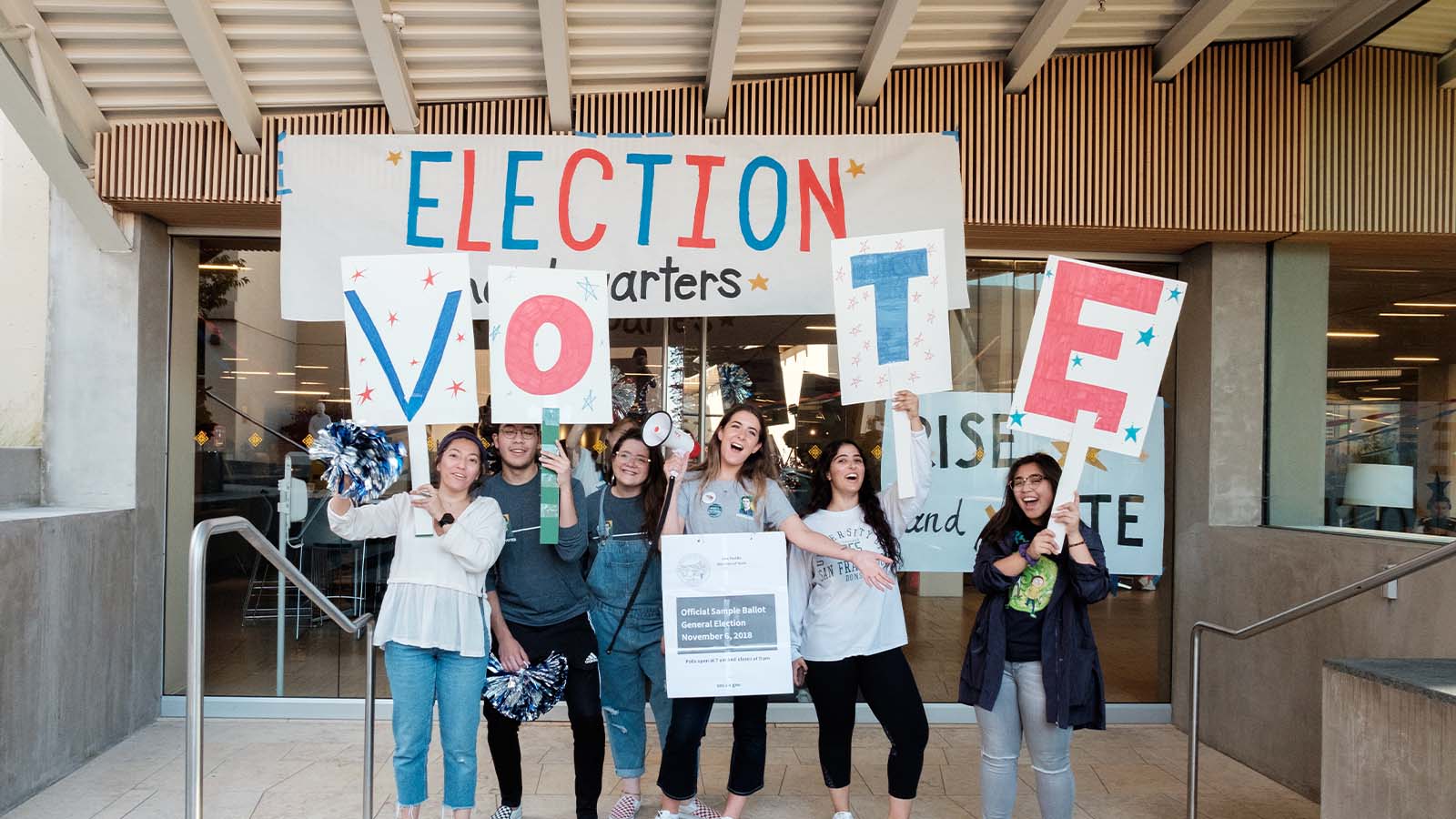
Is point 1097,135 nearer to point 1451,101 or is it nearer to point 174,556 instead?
point 1451,101

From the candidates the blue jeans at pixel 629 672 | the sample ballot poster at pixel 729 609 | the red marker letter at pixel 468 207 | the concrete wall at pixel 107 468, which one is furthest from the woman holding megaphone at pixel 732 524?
the concrete wall at pixel 107 468

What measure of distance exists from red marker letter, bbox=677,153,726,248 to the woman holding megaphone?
1.28 m

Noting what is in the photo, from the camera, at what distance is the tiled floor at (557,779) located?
4.64m

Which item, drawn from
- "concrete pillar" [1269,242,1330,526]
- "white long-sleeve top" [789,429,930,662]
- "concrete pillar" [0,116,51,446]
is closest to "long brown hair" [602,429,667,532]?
"white long-sleeve top" [789,429,930,662]

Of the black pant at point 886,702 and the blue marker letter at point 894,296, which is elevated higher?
the blue marker letter at point 894,296

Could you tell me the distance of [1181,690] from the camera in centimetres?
613

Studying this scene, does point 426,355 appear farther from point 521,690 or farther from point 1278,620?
point 1278,620

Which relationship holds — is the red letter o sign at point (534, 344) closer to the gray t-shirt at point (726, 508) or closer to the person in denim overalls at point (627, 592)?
the person in denim overalls at point (627, 592)

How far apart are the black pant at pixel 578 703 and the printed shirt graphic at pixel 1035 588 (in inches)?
61.9

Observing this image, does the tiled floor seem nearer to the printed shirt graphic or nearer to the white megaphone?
the printed shirt graphic

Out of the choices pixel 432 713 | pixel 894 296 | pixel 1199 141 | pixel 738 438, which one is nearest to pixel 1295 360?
pixel 1199 141

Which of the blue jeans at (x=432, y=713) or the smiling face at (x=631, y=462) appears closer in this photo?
the blue jeans at (x=432, y=713)

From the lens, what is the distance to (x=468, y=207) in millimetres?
5234

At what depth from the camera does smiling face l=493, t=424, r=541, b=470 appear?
422cm
